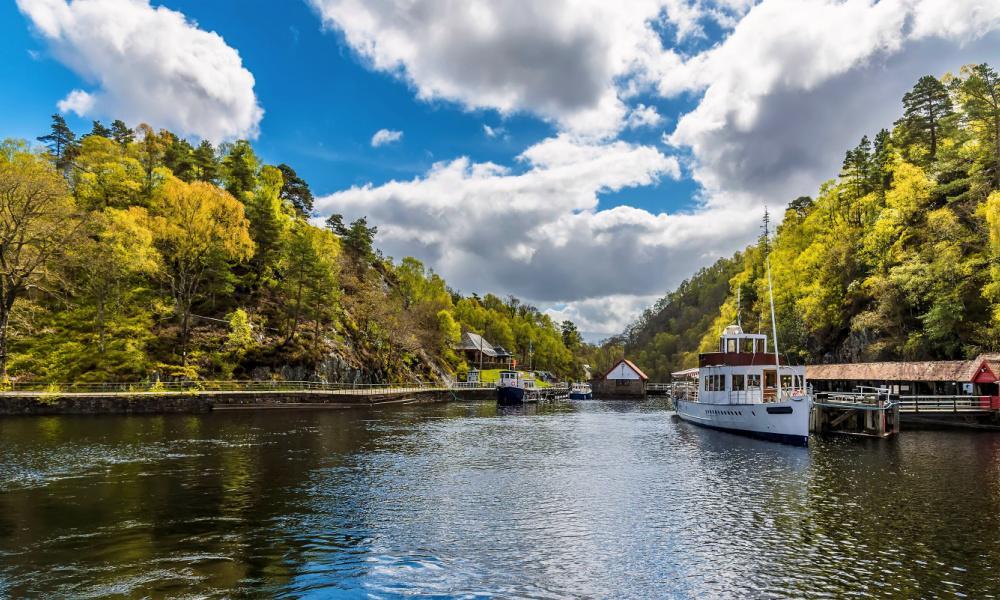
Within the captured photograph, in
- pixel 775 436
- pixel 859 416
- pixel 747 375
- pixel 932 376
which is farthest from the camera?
pixel 932 376

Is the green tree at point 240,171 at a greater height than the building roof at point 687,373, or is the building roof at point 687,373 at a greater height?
the green tree at point 240,171

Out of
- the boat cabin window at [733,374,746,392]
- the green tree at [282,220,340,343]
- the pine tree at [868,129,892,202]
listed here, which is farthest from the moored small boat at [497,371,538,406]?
the pine tree at [868,129,892,202]

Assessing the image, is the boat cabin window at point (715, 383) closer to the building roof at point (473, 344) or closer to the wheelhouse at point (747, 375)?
the wheelhouse at point (747, 375)

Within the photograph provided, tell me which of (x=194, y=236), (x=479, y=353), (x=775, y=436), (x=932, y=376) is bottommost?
(x=775, y=436)

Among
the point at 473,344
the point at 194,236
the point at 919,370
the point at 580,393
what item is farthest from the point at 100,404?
the point at 473,344

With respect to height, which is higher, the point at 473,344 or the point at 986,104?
the point at 986,104

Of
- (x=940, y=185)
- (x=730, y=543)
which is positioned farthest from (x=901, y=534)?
(x=940, y=185)

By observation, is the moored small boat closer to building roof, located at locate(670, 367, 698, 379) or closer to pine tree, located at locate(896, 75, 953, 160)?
building roof, located at locate(670, 367, 698, 379)

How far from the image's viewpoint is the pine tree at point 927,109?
73562 millimetres

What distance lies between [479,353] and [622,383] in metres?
35.3

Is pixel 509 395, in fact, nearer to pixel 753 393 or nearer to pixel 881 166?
pixel 753 393

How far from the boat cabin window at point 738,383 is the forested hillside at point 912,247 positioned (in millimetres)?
21654

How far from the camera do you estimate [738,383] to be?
1721 inches

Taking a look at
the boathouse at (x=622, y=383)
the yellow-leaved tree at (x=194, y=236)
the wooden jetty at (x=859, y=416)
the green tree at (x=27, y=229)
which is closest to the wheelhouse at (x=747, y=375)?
the wooden jetty at (x=859, y=416)
